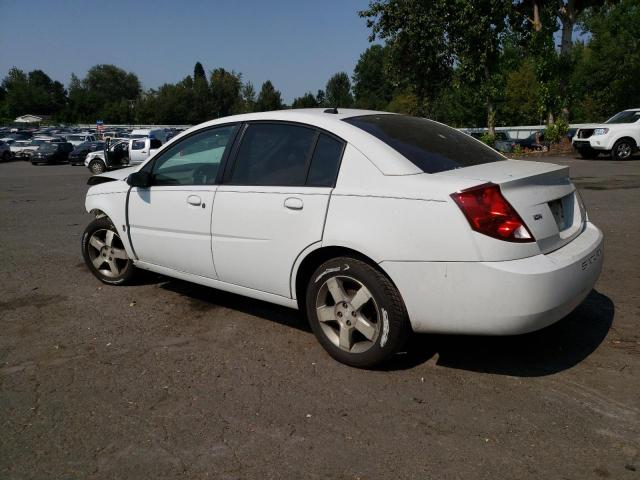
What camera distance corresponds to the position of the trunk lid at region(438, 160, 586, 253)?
3.19 meters

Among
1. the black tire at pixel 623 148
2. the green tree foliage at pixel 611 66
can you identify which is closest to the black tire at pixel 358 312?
the black tire at pixel 623 148

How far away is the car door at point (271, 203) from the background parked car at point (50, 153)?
34.0 m

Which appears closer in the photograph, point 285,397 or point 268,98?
point 285,397

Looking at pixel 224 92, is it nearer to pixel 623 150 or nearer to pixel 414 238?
pixel 623 150

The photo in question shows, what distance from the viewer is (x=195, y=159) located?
4559mm

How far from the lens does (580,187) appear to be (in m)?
12.8

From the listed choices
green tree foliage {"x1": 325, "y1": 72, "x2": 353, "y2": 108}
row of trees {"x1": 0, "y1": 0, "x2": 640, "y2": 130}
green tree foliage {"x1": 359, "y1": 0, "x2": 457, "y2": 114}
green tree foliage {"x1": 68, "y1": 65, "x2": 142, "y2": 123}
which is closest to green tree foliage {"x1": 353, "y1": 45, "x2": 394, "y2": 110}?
green tree foliage {"x1": 325, "y1": 72, "x2": 353, "y2": 108}

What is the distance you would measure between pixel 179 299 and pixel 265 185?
173 centimetres

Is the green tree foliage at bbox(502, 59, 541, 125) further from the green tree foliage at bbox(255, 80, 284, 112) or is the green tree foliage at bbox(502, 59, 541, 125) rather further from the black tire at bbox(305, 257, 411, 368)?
the black tire at bbox(305, 257, 411, 368)

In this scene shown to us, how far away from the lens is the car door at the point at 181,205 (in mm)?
4273

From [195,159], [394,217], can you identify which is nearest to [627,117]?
[195,159]

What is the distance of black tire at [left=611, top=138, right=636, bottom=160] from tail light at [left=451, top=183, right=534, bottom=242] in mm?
19875

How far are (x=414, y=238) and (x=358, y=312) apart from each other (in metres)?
0.63

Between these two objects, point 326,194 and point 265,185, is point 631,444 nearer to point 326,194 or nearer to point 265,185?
point 326,194
